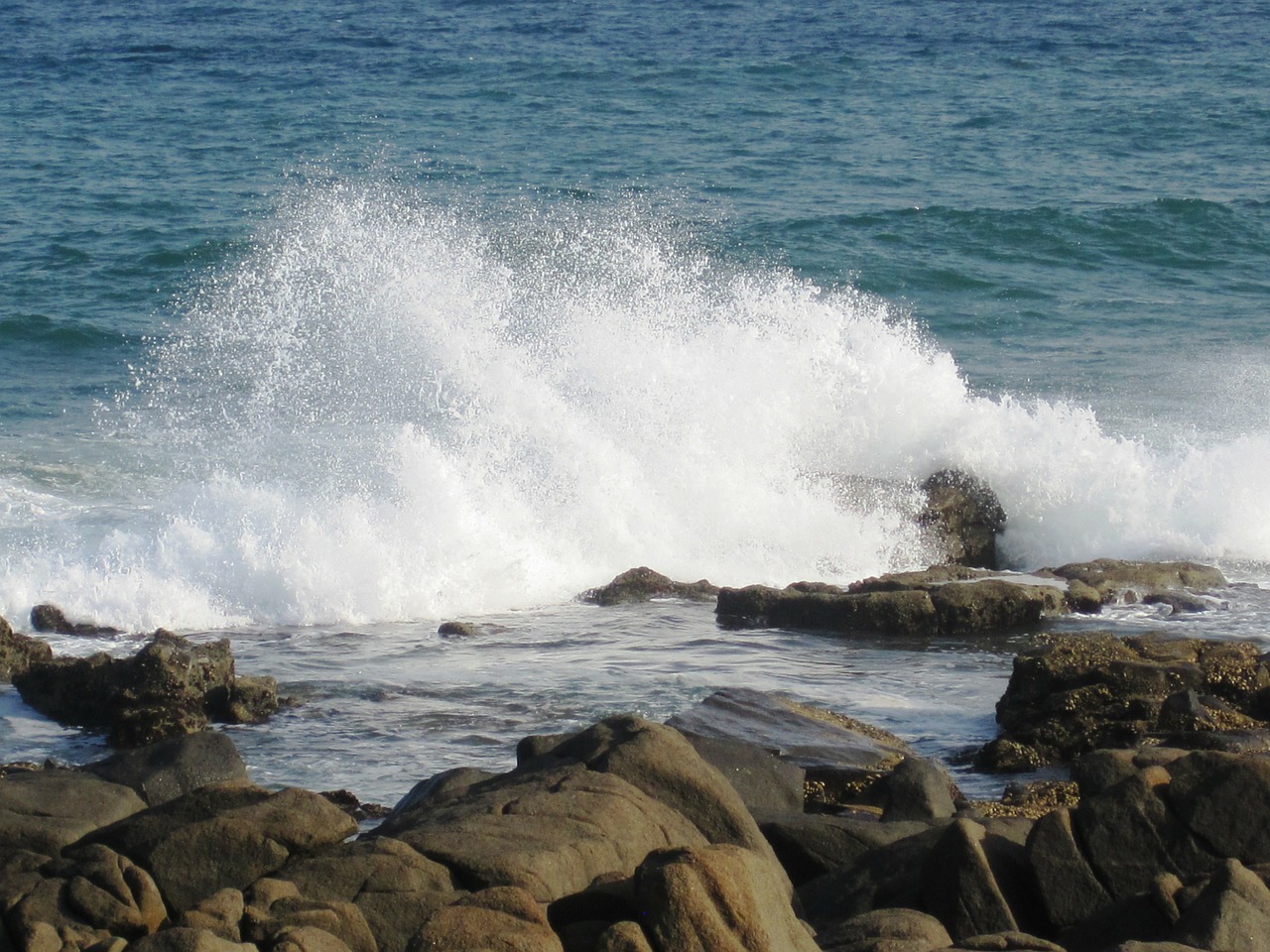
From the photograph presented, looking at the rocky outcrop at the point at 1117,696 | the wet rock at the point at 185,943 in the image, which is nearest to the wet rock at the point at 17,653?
the wet rock at the point at 185,943

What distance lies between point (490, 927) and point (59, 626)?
278 inches

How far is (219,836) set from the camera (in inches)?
215

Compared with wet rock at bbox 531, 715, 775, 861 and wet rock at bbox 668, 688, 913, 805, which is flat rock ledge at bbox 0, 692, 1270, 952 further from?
wet rock at bbox 668, 688, 913, 805

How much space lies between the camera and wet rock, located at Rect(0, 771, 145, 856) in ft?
18.6

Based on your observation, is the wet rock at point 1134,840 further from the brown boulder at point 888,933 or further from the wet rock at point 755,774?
the wet rock at point 755,774

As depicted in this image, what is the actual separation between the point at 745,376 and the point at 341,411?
4212 millimetres

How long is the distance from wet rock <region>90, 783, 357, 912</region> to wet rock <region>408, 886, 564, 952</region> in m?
0.90

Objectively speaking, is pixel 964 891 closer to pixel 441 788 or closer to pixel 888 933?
pixel 888 933

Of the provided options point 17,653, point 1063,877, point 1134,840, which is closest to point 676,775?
point 1063,877

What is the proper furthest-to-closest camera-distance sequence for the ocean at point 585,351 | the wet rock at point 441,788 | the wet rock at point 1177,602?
the wet rock at point 1177,602 < the ocean at point 585,351 < the wet rock at point 441,788

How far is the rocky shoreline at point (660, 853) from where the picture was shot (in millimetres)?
4793

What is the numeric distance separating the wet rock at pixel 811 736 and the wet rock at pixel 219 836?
232 cm

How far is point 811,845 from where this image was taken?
240 inches

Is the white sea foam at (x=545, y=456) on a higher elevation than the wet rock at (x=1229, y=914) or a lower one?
higher
